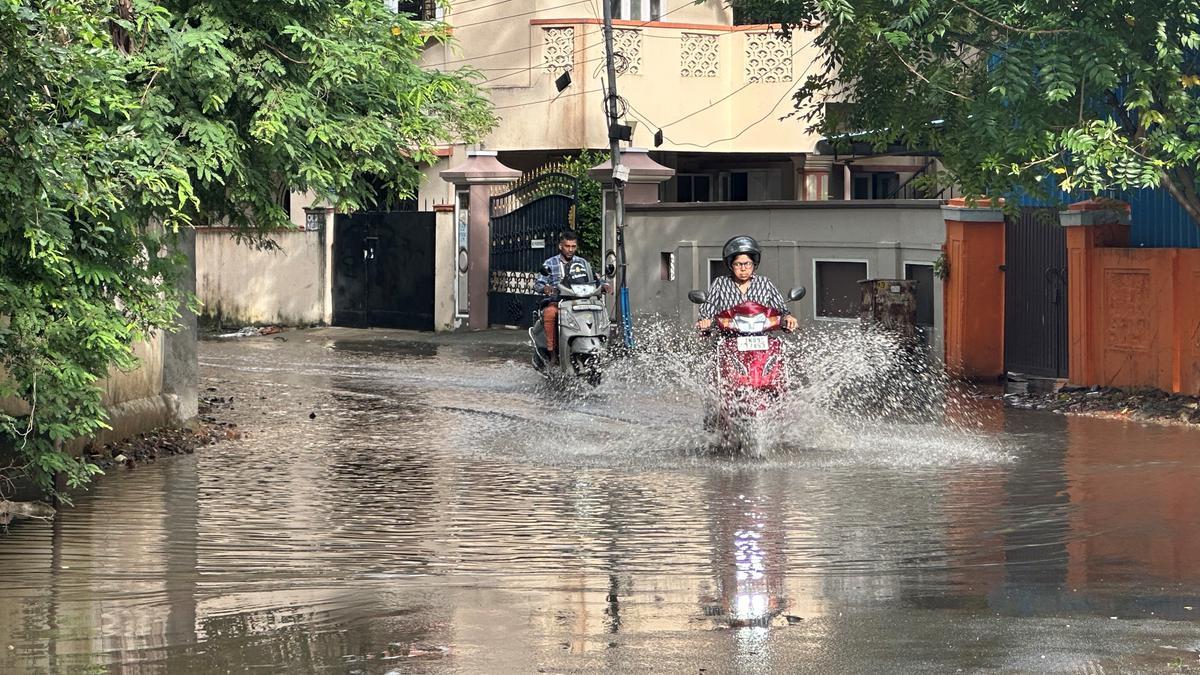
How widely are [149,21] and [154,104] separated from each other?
1.53 ft

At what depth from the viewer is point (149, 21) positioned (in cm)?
1010

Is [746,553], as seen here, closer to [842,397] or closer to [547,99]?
Answer: [842,397]

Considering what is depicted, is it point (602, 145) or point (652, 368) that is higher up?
point (602, 145)

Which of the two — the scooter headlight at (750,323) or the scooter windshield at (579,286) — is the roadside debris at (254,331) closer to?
the scooter windshield at (579,286)

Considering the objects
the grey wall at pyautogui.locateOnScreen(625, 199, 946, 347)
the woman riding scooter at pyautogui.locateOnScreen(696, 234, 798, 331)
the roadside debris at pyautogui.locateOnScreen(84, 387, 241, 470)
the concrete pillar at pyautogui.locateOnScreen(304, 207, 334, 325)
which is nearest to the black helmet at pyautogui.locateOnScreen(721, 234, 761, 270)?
the woman riding scooter at pyautogui.locateOnScreen(696, 234, 798, 331)

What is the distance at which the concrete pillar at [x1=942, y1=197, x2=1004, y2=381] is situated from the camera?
18.9 meters

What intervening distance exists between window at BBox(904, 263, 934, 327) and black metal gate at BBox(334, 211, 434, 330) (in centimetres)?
1032

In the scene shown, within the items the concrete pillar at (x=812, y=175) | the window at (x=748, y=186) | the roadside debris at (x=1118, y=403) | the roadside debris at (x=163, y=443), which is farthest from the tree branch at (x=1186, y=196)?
the window at (x=748, y=186)

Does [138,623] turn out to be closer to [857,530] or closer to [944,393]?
[857,530]

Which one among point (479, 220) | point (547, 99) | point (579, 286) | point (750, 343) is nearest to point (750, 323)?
point (750, 343)

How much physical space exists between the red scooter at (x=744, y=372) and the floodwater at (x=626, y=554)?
0.27 meters

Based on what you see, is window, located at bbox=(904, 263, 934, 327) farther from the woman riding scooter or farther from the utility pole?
the woman riding scooter

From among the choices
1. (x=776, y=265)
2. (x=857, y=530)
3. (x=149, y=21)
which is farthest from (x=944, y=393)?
(x=149, y=21)

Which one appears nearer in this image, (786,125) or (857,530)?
(857,530)
